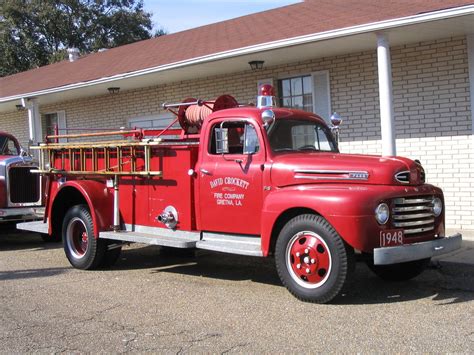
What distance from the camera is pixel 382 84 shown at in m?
8.83

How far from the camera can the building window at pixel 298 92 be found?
38.4ft

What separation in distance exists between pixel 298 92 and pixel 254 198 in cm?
595

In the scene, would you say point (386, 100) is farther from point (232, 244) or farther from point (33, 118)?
point (33, 118)

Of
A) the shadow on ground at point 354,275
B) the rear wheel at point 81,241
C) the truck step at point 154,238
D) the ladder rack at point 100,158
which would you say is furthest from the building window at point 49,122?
the truck step at point 154,238

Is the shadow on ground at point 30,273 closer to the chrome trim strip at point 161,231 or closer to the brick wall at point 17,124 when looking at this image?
the chrome trim strip at point 161,231

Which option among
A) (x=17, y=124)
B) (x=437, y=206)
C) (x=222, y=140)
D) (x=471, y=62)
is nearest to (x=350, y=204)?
(x=437, y=206)

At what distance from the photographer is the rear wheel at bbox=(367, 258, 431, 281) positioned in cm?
663

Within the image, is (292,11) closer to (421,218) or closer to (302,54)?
(302,54)

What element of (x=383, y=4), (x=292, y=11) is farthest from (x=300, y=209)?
(x=292, y=11)

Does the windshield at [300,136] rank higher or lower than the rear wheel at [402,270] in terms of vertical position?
higher

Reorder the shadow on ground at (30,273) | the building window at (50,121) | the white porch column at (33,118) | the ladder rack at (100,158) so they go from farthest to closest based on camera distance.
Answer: the building window at (50,121) → the white porch column at (33,118) → the shadow on ground at (30,273) → the ladder rack at (100,158)

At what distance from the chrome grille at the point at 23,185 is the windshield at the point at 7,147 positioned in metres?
1.01

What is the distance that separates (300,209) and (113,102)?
11229 millimetres

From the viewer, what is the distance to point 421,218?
5.92 metres
